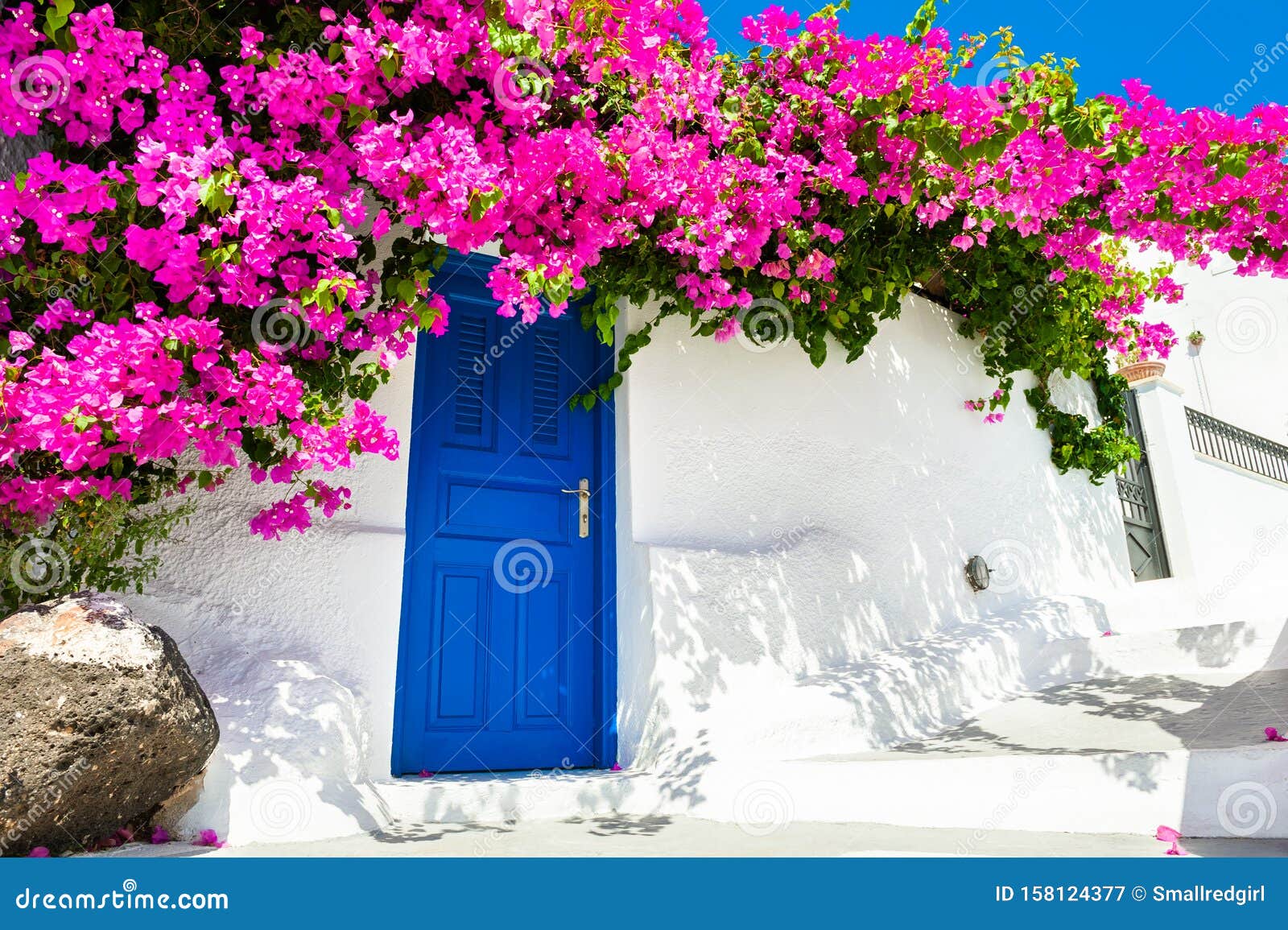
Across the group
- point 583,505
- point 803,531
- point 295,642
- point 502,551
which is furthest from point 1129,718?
point 295,642

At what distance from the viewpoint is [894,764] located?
3.30 meters

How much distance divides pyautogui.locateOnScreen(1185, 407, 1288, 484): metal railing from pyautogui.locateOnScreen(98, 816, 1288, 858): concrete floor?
7648 millimetres

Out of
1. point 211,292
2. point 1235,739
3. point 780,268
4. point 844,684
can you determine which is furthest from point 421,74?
point 1235,739

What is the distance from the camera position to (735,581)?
436cm

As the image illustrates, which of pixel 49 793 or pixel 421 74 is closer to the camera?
pixel 49 793

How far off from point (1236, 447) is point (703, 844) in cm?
1072

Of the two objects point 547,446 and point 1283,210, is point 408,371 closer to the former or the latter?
point 547,446

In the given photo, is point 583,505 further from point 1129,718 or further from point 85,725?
point 1129,718

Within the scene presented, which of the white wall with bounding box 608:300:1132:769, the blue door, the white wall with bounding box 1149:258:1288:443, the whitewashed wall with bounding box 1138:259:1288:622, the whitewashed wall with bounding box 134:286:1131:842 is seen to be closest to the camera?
the whitewashed wall with bounding box 134:286:1131:842

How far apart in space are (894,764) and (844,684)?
37.6 inches

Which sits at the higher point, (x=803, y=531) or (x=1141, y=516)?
(x=1141, y=516)

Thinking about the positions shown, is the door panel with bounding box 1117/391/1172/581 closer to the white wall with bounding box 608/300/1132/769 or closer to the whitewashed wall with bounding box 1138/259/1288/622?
the whitewashed wall with bounding box 1138/259/1288/622

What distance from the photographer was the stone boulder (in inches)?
87.2

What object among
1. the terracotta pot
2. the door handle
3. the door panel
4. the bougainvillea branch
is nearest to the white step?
the door handle
